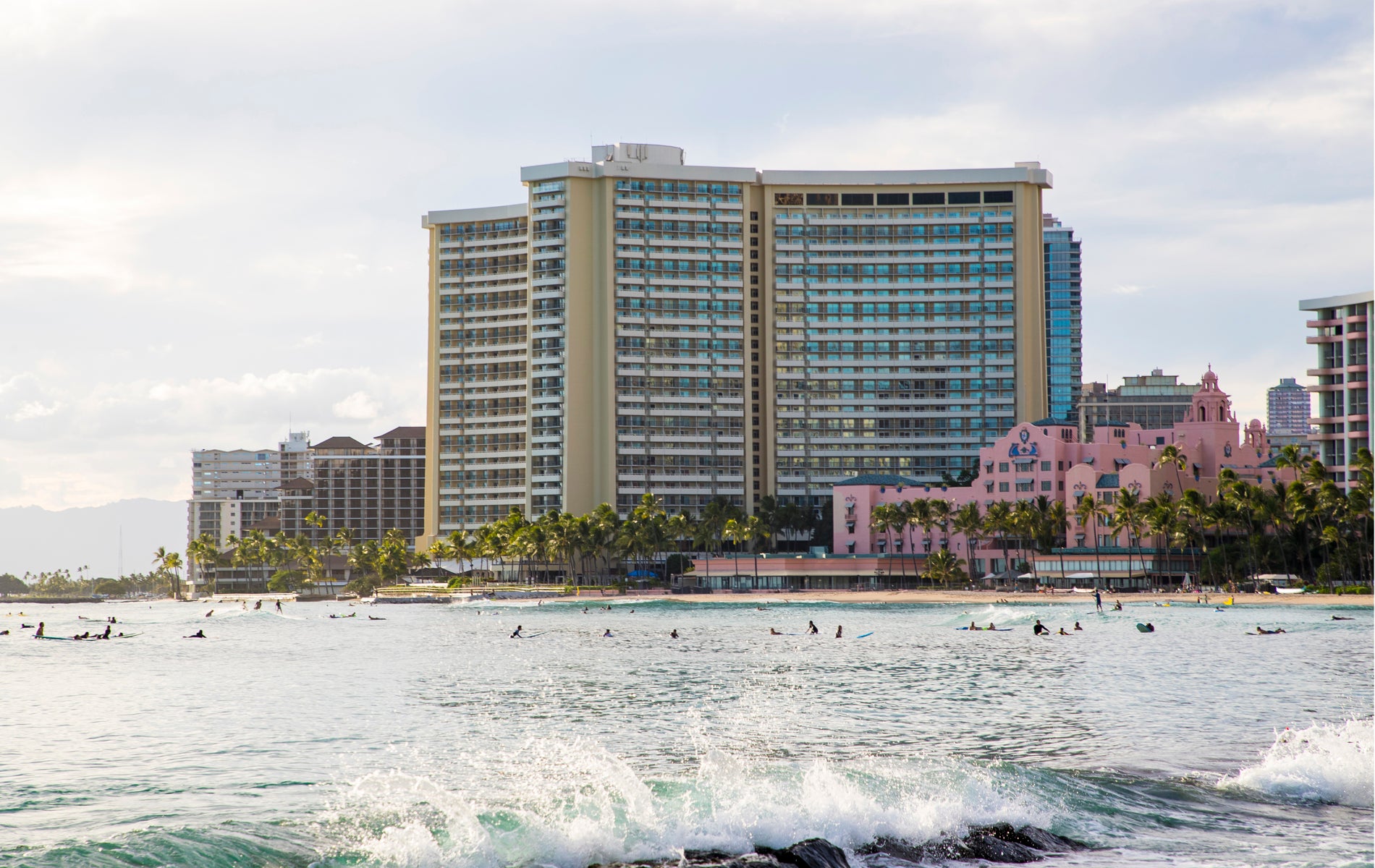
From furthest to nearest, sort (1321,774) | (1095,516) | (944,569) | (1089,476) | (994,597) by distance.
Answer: (944,569) < (1089,476) < (1095,516) < (994,597) < (1321,774)

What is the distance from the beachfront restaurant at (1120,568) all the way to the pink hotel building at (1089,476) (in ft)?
0.53

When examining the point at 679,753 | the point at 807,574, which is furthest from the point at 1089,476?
the point at 679,753

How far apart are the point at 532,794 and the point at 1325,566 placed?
115787 millimetres

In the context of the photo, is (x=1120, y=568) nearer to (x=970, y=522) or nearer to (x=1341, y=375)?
(x=970, y=522)

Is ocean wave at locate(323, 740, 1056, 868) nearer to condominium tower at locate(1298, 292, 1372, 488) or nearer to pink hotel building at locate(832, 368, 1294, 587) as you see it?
pink hotel building at locate(832, 368, 1294, 587)

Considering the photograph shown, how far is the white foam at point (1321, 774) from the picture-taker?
2659 centimetres

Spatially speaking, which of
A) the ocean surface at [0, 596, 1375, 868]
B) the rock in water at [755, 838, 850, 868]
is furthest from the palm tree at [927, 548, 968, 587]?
the rock in water at [755, 838, 850, 868]

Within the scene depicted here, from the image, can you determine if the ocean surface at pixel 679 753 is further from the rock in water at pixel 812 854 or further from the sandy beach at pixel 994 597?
the sandy beach at pixel 994 597

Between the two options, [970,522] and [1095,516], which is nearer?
[1095,516]

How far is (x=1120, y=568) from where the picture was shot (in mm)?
154250

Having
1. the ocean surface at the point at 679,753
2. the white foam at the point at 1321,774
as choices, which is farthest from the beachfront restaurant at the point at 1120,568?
the white foam at the point at 1321,774

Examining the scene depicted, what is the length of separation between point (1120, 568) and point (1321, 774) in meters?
133

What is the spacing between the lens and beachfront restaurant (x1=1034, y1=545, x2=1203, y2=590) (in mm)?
150750

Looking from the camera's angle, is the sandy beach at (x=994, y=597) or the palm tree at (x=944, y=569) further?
the palm tree at (x=944, y=569)
